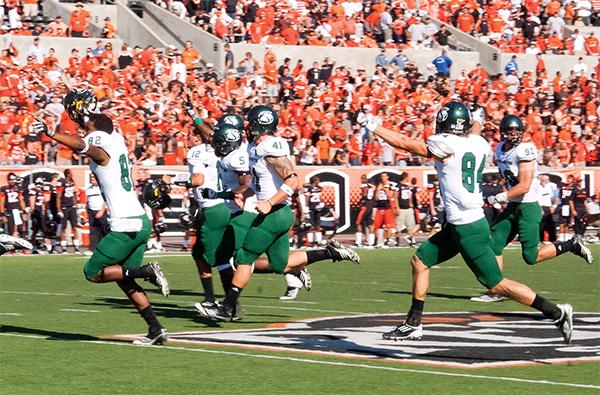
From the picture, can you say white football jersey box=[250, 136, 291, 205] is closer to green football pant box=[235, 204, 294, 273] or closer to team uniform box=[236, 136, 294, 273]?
team uniform box=[236, 136, 294, 273]

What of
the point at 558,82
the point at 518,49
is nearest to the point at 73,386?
the point at 558,82

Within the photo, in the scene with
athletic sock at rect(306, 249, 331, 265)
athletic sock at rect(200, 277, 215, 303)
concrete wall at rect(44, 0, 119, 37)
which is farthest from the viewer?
concrete wall at rect(44, 0, 119, 37)

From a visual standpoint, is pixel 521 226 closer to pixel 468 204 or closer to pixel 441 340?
pixel 441 340

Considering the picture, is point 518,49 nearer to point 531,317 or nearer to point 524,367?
point 531,317

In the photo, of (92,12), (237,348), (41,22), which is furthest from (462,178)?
(92,12)

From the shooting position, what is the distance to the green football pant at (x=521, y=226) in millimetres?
14344

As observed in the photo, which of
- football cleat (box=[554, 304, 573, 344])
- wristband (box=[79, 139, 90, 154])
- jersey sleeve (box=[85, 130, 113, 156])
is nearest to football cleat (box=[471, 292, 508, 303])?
football cleat (box=[554, 304, 573, 344])

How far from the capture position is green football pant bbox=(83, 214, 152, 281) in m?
10.4

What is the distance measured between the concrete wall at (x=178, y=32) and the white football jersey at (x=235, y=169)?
63.7ft

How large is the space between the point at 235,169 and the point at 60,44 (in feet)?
59.3

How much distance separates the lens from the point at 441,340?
1075cm

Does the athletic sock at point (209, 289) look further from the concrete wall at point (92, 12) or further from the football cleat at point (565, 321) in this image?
the concrete wall at point (92, 12)

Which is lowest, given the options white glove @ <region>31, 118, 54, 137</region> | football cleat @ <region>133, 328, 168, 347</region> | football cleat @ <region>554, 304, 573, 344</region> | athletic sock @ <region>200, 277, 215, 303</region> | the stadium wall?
the stadium wall

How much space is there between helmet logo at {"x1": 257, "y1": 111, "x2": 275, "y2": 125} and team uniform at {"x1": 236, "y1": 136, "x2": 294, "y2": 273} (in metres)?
0.14
